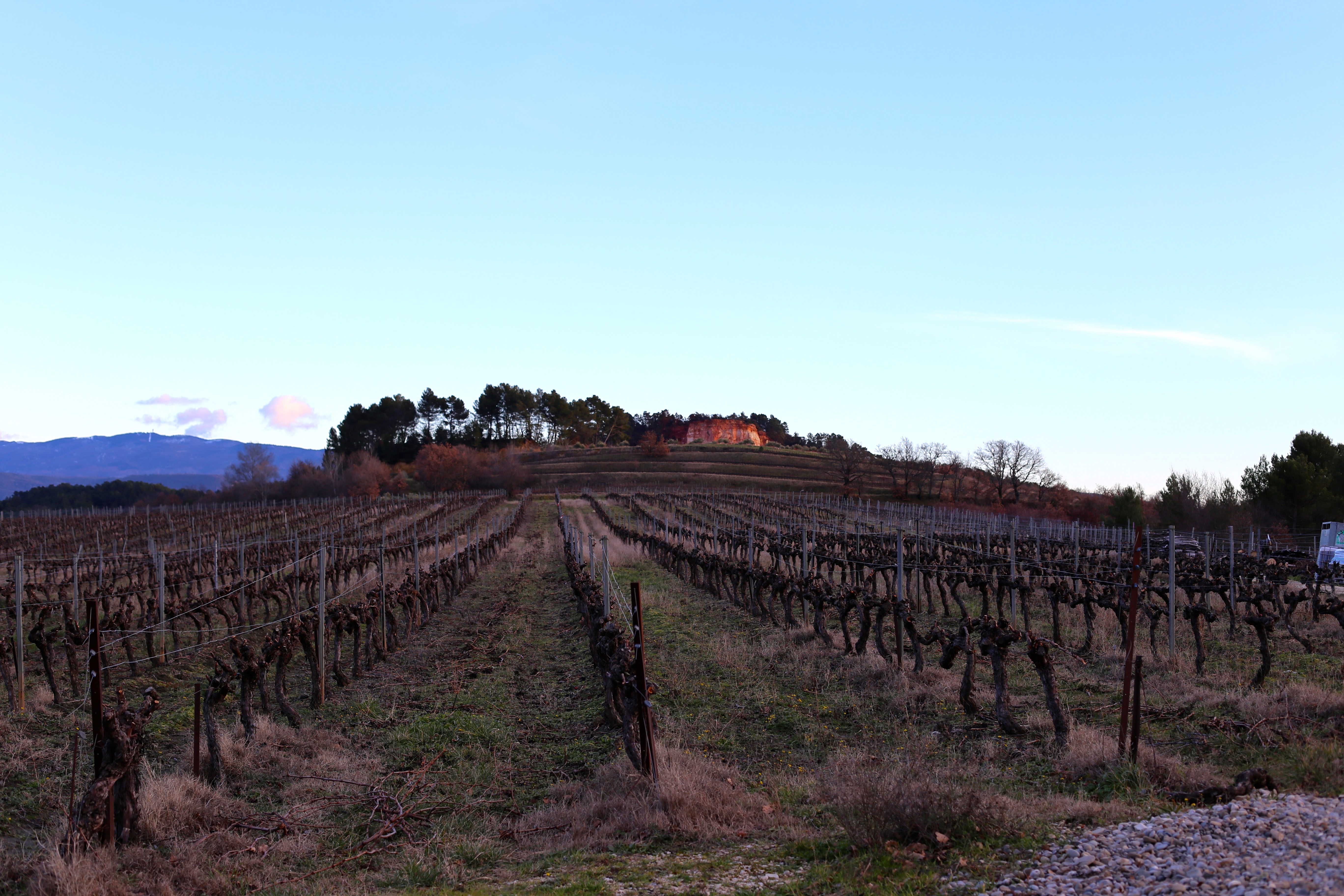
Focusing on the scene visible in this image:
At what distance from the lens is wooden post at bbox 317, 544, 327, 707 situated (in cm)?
1162

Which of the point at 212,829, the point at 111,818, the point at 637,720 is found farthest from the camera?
the point at 637,720

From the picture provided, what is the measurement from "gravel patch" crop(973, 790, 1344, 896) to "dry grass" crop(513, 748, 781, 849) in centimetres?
208

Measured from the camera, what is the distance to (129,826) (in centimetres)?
656

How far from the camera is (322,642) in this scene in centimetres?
1195

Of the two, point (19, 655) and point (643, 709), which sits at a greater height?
point (643, 709)

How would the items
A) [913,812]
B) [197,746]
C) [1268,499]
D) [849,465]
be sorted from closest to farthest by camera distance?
[913,812] → [197,746] → [1268,499] → [849,465]

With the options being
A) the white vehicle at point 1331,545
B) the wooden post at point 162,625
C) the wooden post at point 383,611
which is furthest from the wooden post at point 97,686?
the white vehicle at point 1331,545

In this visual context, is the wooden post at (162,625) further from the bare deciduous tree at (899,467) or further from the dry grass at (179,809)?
the bare deciduous tree at (899,467)

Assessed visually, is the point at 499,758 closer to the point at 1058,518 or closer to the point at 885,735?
the point at 885,735

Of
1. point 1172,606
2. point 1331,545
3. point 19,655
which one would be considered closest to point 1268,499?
point 1331,545

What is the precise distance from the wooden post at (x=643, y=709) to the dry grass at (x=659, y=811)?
9 centimetres

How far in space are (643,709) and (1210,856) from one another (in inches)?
176

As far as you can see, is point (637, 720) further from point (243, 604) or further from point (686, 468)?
point (686, 468)

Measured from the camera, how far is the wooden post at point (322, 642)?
11625 mm
